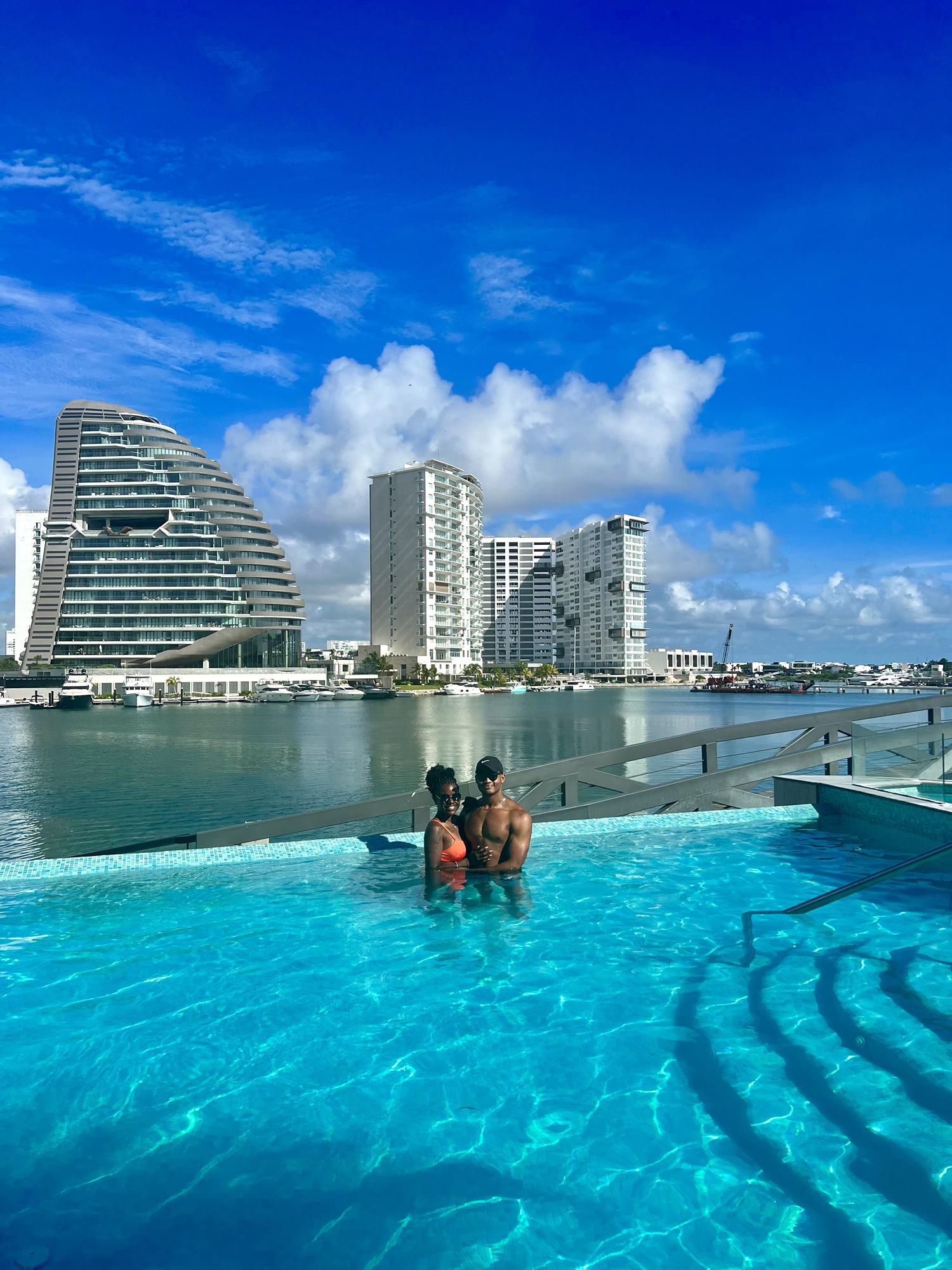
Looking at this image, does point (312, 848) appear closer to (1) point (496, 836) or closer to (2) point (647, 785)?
(1) point (496, 836)

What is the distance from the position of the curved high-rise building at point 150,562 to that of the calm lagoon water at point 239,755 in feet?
113

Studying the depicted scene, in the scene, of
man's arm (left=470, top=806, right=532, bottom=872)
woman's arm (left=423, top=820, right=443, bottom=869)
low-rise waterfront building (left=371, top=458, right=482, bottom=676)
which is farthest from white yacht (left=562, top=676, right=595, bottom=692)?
woman's arm (left=423, top=820, right=443, bottom=869)

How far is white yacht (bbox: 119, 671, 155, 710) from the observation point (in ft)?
361

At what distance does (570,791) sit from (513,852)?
3.47 meters

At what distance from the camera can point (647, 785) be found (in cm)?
1406

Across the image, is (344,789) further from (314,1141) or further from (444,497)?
(444,497)

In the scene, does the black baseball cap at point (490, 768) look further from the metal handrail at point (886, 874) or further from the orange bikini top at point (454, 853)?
the metal handrail at point (886, 874)

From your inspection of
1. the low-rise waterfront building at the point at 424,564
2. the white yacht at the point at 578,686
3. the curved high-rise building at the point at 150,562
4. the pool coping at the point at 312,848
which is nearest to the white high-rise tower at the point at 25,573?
the curved high-rise building at the point at 150,562

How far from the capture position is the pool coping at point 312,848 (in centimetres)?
1066

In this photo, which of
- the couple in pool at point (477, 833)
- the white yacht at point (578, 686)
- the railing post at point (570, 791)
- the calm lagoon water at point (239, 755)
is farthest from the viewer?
the white yacht at point (578, 686)

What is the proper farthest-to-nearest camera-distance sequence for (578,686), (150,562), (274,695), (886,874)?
(578,686) < (150,562) < (274,695) < (886,874)

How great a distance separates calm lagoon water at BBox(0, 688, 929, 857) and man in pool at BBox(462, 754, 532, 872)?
139 inches

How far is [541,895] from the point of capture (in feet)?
30.3

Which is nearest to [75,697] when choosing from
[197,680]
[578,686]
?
[197,680]
